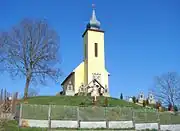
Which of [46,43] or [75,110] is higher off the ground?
[46,43]

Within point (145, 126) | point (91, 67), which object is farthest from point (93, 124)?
point (91, 67)

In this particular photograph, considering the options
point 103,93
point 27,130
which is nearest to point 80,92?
point 103,93

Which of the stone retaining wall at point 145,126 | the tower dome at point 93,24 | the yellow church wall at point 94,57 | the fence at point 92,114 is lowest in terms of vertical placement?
the stone retaining wall at point 145,126

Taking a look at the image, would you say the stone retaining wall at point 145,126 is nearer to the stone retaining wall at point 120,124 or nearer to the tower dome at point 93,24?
the stone retaining wall at point 120,124

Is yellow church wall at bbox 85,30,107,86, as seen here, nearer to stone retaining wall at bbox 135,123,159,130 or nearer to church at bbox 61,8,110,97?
church at bbox 61,8,110,97

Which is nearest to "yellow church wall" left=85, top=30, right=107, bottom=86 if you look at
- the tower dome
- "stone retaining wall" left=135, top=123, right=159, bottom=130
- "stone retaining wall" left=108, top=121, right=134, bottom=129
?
the tower dome

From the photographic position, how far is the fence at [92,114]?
→ 20794 mm

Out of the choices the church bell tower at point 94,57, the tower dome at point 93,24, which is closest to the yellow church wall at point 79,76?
the church bell tower at point 94,57

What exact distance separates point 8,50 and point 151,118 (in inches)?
905

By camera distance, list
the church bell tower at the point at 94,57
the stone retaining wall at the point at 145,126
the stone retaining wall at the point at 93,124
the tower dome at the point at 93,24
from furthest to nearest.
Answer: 1. the tower dome at the point at 93,24
2. the church bell tower at the point at 94,57
3. the stone retaining wall at the point at 145,126
4. the stone retaining wall at the point at 93,124

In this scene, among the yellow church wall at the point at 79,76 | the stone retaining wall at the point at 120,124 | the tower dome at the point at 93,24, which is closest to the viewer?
the stone retaining wall at the point at 120,124

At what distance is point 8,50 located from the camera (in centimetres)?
3909

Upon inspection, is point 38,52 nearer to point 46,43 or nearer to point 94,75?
point 46,43

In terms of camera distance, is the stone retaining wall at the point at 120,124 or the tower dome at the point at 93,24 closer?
the stone retaining wall at the point at 120,124
